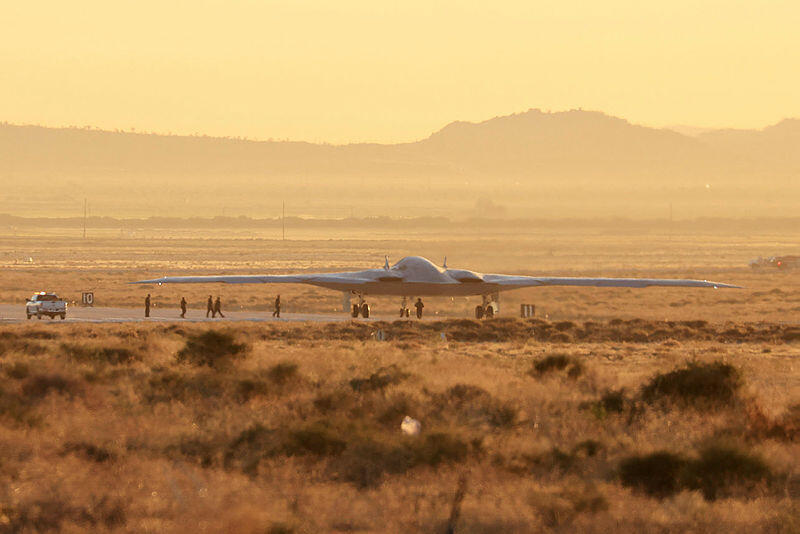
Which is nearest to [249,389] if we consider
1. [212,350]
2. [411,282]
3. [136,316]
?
[212,350]

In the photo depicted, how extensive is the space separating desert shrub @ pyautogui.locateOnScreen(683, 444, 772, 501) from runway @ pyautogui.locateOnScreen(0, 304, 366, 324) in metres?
49.1

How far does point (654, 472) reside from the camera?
1877cm

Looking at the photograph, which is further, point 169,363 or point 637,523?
point 169,363

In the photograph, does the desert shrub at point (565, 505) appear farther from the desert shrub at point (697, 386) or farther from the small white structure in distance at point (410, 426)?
the desert shrub at point (697, 386)

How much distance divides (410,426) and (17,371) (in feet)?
41.1

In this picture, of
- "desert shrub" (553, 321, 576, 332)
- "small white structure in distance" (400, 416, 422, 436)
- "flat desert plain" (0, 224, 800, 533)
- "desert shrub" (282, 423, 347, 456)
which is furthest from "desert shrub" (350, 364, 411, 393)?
"desert shrub" (553, 321, 576, 332)

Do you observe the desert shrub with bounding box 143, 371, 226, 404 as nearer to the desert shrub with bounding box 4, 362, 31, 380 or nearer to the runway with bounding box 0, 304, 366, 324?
the desert shrub with bounding box 4, 362, 31, 380

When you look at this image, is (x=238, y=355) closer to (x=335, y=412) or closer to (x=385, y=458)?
(x=335, y=412)

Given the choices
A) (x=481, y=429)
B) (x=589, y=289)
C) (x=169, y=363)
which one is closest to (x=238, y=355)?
(x=169, y=363)

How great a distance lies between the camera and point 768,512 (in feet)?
53.6

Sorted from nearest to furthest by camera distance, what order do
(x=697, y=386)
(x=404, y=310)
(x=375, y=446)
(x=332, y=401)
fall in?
(x=375, y=446), (x=332, y=401), (x=697, y=386), (x=404, y=310)

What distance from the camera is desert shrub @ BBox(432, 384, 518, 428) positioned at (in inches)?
960

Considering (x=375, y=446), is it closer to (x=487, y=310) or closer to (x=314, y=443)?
(x=314, y=443)

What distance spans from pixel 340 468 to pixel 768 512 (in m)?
6.72
